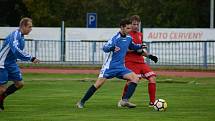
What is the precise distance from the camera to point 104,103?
54.7 ft

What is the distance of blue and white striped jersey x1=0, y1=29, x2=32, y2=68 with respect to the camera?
1477cm

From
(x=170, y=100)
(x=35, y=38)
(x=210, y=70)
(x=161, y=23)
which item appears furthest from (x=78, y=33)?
(x=170, y=100)

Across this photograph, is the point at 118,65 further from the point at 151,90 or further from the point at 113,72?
the point at 151,90

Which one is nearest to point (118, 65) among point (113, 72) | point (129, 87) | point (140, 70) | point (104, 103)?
point (113, 72)

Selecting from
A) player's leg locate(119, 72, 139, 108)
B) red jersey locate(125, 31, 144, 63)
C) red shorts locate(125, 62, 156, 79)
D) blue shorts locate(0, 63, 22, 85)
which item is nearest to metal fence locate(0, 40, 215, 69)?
red jersey locate(125, 31, 144, 63)

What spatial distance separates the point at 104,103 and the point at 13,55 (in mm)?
2605

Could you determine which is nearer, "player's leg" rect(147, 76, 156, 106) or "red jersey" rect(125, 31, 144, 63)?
"player's leg" rect(147, 76, 156, 106)

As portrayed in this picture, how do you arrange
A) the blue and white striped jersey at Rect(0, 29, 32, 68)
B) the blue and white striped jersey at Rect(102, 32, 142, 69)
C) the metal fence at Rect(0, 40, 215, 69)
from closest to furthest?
the blue and white striped jersey at Rect(0, 29, 32, 68)
the blue and white striped jersey at Rect(102, 32, 142, 69)
the metal fence at Rect(0, 40, 215, 69)

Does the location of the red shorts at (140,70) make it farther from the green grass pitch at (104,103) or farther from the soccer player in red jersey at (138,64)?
the green grass pitch at (104,103)

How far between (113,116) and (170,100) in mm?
4024

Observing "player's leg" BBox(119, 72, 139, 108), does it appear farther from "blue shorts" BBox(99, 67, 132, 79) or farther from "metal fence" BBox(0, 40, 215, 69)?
"metal fence" BBox(0, 40, 215, 69)

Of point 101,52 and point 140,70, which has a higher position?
point 101,52

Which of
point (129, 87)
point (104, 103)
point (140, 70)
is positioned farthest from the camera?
point (104, 103)

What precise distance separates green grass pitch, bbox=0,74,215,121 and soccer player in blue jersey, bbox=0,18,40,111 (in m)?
0.60
